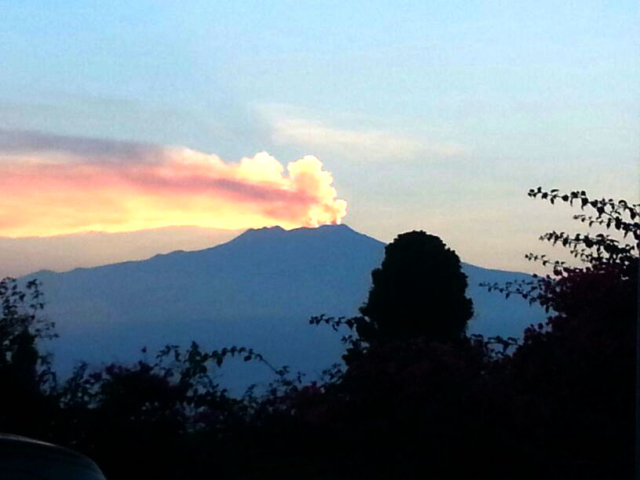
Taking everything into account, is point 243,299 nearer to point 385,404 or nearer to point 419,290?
point 419,290

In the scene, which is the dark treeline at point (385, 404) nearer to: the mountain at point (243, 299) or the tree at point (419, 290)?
the mountain at point (243, 299)

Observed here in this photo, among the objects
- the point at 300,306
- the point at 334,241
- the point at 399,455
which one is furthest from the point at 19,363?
the point at 334,241

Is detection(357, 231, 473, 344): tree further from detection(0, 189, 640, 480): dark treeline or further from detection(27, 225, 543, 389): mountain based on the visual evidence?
detection(0, 189, 640, 480): dark treeline

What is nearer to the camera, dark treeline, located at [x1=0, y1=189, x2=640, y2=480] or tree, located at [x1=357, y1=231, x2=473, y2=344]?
dark treeline, located at [x1=0, y1=189, x2=640, y2=480]

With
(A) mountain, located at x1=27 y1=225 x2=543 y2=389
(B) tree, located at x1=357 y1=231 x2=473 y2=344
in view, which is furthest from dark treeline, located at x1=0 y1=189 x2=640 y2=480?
(B) tree, located at x1=357 y1=231 x2=473 y2=344

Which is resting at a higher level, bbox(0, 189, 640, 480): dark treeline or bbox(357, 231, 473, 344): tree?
A: bbox(357, 231, 473, 344): tree

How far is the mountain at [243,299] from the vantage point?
42.5 ft

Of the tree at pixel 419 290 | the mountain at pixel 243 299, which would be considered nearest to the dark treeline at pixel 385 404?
the mountain at pixel 243 299

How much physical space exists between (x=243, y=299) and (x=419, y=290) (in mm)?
2779

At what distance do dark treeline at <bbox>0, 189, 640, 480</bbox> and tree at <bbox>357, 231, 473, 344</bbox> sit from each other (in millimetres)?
6926

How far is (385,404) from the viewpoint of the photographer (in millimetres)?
10094

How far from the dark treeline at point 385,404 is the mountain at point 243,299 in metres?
0.50

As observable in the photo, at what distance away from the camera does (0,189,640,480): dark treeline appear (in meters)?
8.91

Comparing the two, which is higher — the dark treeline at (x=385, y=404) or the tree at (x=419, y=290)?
the tree at (x=419, y=290)
